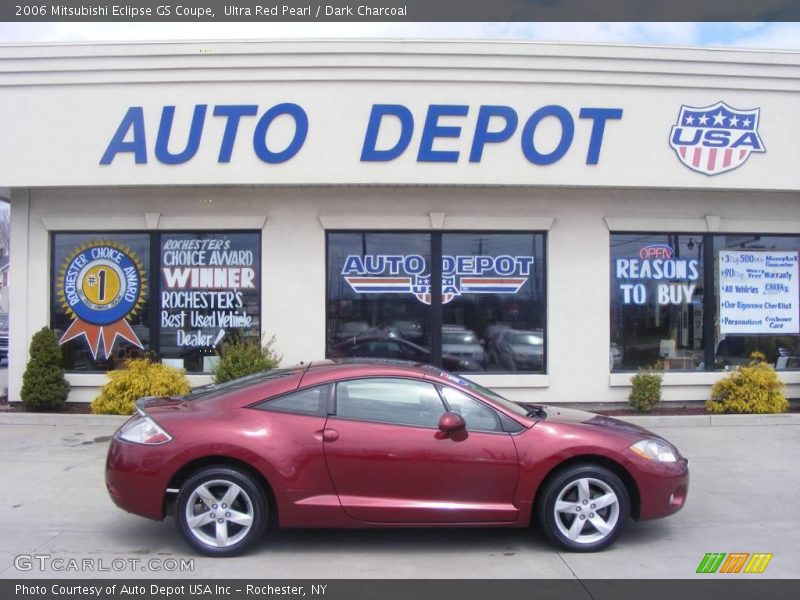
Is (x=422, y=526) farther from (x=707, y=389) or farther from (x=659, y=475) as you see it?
(x=707, y=389)

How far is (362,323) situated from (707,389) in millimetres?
5449

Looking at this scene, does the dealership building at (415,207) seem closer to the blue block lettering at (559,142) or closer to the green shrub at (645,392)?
the blue block lettering at (559,142)

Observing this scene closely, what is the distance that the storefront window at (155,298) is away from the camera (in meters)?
11.1

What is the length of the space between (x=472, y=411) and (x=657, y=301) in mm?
6862

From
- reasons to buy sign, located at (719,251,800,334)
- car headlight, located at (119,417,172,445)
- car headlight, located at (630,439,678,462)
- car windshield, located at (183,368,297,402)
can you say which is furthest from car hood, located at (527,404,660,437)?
reasons to buy sign, located at (719,251,800,334)

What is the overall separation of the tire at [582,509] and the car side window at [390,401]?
1.02m

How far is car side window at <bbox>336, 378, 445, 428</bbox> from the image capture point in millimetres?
5387

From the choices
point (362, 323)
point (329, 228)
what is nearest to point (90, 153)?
point (329, 228)

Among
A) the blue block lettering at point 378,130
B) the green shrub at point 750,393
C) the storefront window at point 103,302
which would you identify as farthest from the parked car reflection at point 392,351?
the green shrub at point 750,393

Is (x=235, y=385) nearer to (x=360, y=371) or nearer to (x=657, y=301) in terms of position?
(x=360, y=371)

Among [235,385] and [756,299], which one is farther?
[756,299]

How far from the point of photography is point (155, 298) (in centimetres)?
1113

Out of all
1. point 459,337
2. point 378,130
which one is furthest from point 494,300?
point 378,130

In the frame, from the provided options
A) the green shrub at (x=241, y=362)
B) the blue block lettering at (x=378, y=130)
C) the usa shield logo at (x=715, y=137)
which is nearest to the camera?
the green shrub at (x=241, y=362)
